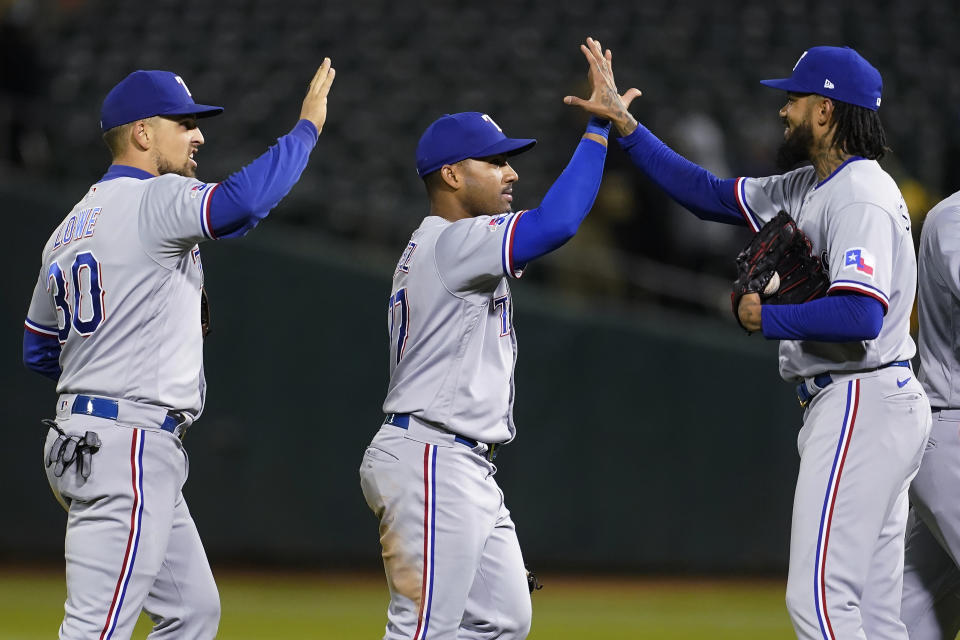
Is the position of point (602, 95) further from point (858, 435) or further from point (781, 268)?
point (858, 435)

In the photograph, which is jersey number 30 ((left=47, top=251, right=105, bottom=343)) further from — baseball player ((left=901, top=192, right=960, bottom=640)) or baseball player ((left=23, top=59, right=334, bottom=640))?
baseball player ((left=901, top=192, right=960, bottom=640))

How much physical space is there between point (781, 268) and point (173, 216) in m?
1.80

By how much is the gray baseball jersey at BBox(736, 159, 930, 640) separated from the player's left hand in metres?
0.21

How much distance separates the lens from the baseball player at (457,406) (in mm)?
3662

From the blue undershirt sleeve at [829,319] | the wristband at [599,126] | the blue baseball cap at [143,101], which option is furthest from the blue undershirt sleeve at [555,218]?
the blue baseball cap at [143,101]

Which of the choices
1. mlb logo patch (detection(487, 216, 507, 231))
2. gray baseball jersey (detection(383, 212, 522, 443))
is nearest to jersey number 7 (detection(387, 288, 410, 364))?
gray baseball jersey (detection(383, 212, 522, 443))

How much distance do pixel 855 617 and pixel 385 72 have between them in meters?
8.77

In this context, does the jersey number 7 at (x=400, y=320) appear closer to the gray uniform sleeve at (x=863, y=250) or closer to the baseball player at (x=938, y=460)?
the gray uniform sleeve at (x=863, y=250)

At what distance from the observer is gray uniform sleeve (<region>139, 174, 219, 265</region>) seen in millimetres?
3615

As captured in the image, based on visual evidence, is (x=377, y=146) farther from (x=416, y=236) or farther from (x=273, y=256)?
(x=416, y=236)

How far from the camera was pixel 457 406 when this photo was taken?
12.4 feet

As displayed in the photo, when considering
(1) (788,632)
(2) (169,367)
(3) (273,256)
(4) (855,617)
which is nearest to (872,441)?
(4) (855,617)

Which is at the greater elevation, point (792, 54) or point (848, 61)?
point (792, 54)

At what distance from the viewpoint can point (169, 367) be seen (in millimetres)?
3719
